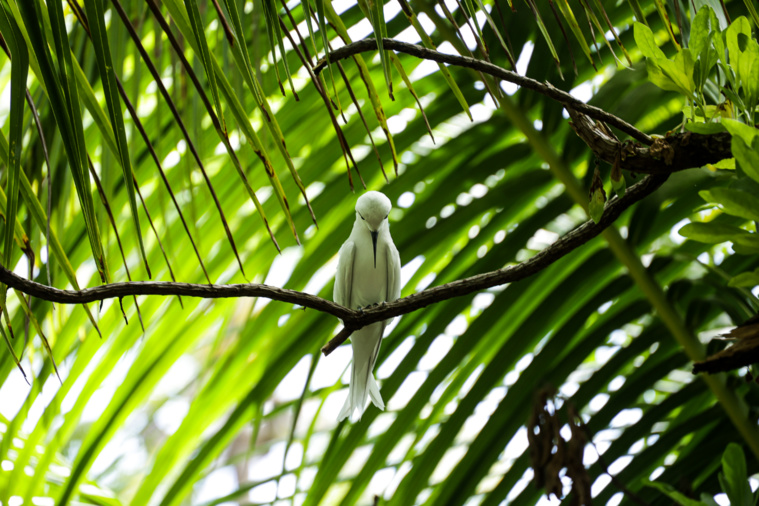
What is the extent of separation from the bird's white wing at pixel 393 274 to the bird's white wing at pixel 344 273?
0.12 meters

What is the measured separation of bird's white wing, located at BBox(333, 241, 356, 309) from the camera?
198 cm

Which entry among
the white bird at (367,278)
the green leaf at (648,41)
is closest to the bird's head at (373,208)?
the white bird at (367,278)

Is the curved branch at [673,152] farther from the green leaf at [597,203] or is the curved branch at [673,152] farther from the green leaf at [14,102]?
the green leaf at [14,102]

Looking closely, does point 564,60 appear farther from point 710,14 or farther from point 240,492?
point 240,492

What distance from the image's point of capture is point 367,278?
215cm

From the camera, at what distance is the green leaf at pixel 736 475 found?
0.88 m

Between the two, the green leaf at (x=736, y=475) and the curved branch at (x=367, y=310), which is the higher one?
the curved branch at (x=367, y=310)

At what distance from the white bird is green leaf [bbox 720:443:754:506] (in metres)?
0.73

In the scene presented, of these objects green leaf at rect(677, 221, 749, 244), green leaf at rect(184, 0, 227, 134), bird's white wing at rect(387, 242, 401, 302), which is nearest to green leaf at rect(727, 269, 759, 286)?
green leaf at rect(677, 221, 749, 244)

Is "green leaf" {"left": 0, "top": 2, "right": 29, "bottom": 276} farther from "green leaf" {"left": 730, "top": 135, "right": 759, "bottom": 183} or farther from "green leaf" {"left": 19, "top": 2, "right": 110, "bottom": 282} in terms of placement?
"green leaf" {"left": 730, "top": 135, "right": 759, "bottom": 183}

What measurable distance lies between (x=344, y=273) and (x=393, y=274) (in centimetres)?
16

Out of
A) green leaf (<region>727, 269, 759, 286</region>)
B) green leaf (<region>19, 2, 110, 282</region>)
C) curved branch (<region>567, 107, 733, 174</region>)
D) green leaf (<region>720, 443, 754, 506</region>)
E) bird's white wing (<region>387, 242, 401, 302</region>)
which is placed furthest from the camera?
bird's white wing (<region>387, 242, 401, 302</region>)

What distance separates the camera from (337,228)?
5.18 feet

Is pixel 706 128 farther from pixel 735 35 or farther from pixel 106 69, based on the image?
pixel 106 69
